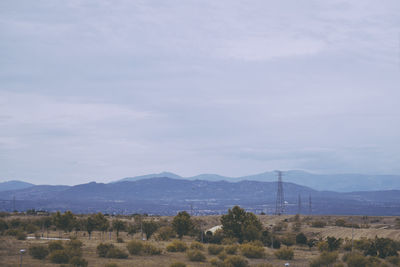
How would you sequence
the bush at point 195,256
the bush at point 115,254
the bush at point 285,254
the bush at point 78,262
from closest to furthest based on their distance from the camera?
the bush at point 78,262, the bush at point 115,254, the bush at point 195,256, the bush at point 285,254

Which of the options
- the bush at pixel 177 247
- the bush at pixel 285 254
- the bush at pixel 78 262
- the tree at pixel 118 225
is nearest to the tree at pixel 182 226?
the tree at pixel 118 225

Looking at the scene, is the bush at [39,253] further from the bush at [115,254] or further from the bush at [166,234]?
the bush at [166,234]

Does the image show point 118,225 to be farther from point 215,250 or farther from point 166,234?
point 215,250

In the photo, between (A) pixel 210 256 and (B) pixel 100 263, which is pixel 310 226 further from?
(B) pixel 100 263

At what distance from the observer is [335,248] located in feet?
191

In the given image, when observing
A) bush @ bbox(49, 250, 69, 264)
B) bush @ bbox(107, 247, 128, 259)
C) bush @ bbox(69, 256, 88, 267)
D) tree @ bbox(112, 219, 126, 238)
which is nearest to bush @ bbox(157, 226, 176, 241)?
tree @ bbox(112, 219, 126, 238)

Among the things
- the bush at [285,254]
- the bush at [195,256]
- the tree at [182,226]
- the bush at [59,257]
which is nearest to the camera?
the bush at [59,257]

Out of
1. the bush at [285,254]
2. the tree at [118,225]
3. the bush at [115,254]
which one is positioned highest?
the tree at [118,225]

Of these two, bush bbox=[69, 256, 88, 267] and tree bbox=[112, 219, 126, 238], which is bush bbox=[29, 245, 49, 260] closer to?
bush bbox=[69, 256, 88, 267]

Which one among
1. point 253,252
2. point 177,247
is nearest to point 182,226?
point 177,247

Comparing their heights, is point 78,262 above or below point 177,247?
above

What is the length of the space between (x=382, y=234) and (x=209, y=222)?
116 ft

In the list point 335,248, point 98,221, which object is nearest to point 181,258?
point 335,248

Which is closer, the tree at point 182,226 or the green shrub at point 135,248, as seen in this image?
the green shrub at point 135,248
